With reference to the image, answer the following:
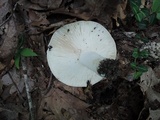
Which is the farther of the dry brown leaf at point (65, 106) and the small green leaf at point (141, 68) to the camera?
the dry brown leaf at point (65, 106)

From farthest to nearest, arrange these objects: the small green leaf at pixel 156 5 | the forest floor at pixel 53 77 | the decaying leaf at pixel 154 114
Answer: the forest floor at pixel 53 77 < the decaying leaf at pixel 154 114 < the small green leaf at pixel 156 5

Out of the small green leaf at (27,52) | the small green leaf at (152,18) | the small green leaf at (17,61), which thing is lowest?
the small green leaf at (17,61)

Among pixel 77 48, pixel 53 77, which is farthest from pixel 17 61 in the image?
pixel 77 48

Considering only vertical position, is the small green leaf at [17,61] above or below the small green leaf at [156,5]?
below

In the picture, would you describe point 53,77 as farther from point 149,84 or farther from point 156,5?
point 156,5

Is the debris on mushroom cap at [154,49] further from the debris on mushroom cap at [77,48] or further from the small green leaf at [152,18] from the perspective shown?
the debris on mushroom cap at [77,48]

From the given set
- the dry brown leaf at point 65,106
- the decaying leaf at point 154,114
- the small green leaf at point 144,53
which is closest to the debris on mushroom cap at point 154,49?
the small green leaf at point 144,53

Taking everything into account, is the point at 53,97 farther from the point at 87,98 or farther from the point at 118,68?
the point at 118,68

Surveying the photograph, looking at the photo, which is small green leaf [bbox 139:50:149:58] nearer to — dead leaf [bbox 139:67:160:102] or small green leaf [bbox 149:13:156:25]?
dead leaf [bbox 139:67:160:102]

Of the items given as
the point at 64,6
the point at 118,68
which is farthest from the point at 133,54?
the point at 64,6
